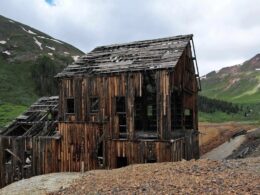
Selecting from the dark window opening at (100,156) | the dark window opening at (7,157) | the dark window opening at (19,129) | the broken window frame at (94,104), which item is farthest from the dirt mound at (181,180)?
the dark window opening at (19,129)

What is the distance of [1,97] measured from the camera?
9569 cm

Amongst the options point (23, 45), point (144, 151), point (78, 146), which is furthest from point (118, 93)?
point (23, 45)

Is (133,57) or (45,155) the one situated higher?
(133,57)

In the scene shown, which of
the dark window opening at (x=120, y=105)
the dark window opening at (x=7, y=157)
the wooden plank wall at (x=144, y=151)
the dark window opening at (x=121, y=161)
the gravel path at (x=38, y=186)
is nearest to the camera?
the gravel path at (x=38, y=186)

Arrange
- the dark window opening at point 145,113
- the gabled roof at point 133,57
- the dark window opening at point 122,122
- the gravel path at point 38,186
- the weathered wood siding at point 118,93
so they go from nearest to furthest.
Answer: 1. the gravel path at point 38,186
2. the weathered wood siding at point 118,93
3. the gabled roof at point 133,57
4. the dark window opening at point 122,122
5. the dark window opening at point 145,113

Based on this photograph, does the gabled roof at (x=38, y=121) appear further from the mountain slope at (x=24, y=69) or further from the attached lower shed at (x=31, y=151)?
the mountain slope at (x=24, y=69)

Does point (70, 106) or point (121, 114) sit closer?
point (121, 114)

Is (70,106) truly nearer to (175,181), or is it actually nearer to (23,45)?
(175,181)

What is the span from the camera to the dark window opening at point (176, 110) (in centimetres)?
3831

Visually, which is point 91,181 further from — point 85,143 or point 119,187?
point 85,143

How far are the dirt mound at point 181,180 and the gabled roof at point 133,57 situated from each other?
1096 cm

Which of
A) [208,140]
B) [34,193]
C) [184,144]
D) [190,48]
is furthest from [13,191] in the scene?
[208,140]

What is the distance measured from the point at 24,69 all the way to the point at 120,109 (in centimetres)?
8248

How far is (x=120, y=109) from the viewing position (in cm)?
3569
